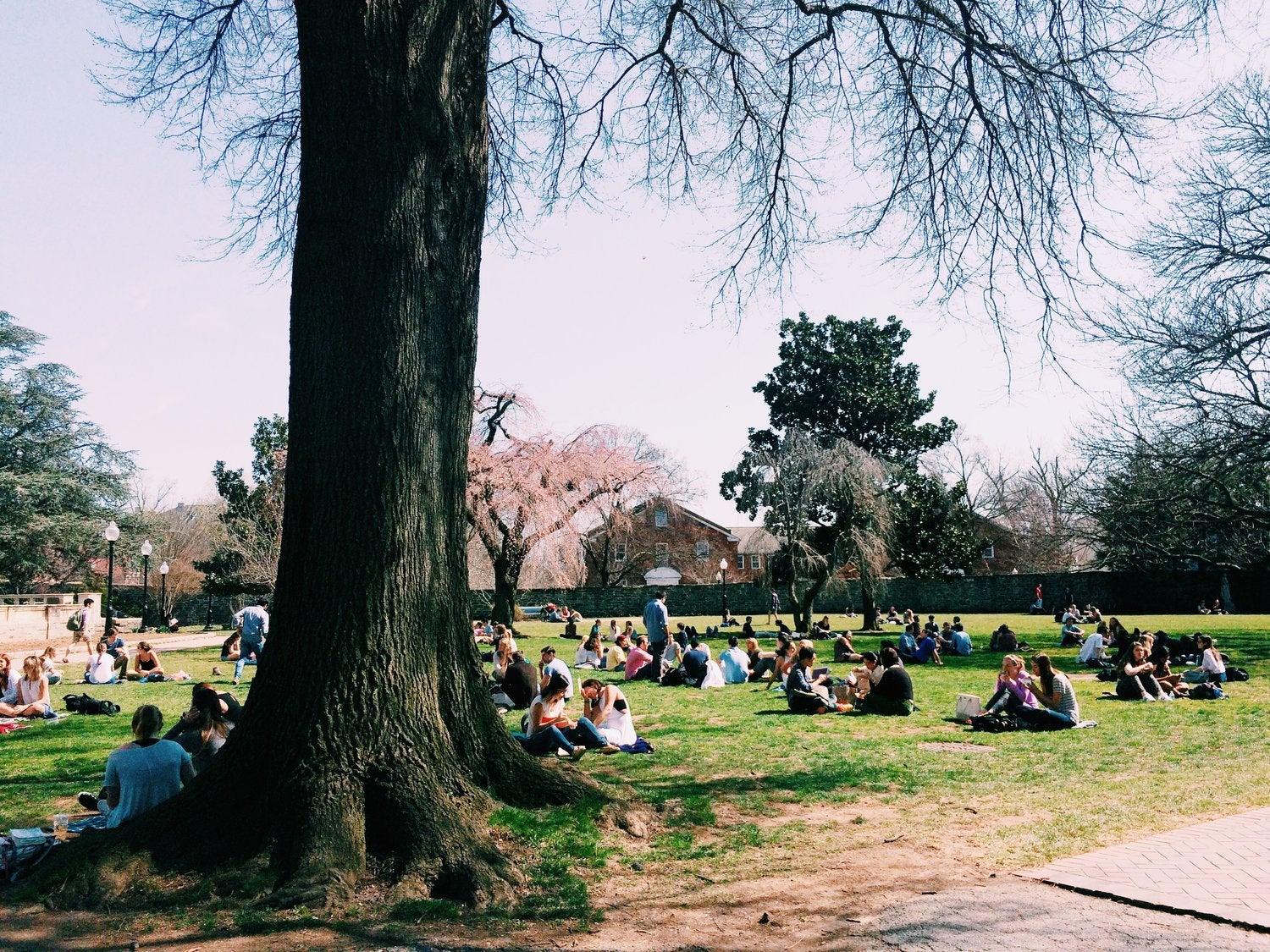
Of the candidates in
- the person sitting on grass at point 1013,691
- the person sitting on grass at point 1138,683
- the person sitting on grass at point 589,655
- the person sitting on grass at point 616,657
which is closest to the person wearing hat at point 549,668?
the person sitting on grass at point 616,657

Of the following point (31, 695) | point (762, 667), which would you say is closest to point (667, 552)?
point (762, 667)

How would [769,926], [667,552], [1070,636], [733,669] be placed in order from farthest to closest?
[667,552]
[1070,636]
[733,669]
[769,926]

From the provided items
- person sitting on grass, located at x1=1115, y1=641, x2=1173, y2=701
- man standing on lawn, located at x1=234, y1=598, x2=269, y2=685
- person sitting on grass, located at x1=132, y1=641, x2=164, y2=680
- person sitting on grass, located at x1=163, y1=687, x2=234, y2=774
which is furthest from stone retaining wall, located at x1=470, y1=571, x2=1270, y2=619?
person sitting on grass, located at x1=163, y1=687, x2=234, y2=774

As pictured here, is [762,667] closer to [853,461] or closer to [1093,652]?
[1093,652]

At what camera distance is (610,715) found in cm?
1056

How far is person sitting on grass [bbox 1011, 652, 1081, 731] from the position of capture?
462 inches

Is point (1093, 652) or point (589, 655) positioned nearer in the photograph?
point (1093, 652)

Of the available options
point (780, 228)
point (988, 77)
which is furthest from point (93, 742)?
point (988, 77)

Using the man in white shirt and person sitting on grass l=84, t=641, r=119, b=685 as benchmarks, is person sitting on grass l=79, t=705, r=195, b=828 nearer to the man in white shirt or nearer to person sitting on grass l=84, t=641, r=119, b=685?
person sitting on grass l=84, t=641, r=119, b=685

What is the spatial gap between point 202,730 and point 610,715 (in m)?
4.09

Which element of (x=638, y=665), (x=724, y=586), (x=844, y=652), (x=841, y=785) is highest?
(x=724, y=586)

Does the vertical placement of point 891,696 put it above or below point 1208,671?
below

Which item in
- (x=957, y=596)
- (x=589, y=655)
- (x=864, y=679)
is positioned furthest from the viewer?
(x=957, y=596)

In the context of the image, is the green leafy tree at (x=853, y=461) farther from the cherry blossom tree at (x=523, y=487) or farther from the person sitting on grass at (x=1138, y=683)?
the person sitting on grass at (x=1138, y=683)
